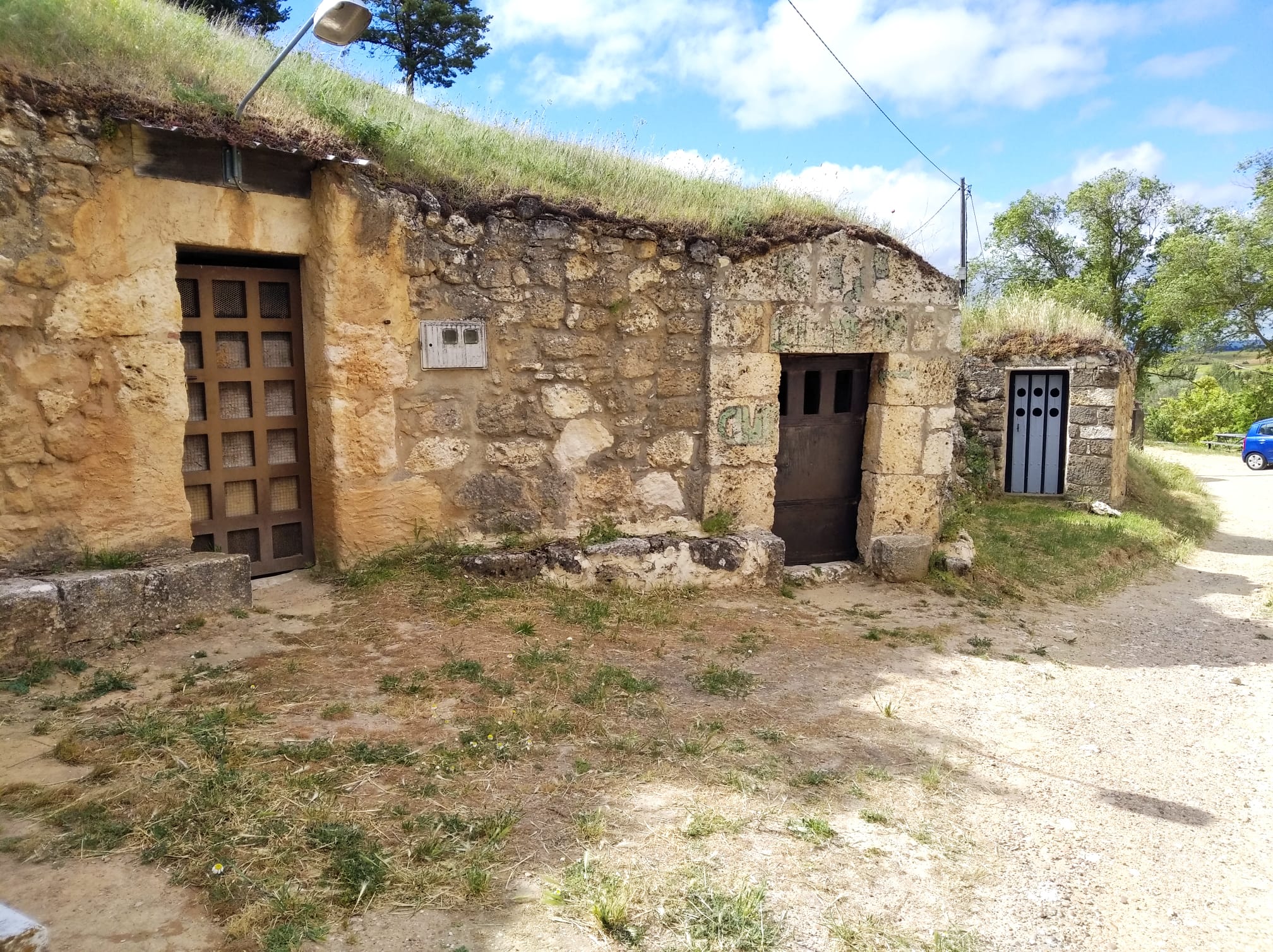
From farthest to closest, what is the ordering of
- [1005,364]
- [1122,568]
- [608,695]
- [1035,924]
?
[1005,364], [1122,568], [608,695], [1035,924]

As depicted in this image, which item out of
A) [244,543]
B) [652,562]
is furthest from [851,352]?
[244,543]

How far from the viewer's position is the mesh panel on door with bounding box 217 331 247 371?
470 cm

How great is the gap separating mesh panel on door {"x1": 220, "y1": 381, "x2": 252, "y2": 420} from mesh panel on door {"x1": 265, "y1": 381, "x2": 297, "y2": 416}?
10 centimetres

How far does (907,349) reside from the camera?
636 centimetres

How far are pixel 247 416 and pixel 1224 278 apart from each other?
23.2 m

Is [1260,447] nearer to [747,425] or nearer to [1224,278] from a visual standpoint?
[1224,278]

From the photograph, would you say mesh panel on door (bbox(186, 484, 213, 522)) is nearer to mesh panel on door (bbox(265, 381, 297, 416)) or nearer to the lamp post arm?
mesh panel on door (bbox(265, 381, 297, 416))

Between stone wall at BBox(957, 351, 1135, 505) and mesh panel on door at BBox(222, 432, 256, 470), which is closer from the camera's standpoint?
mesh panel on door at BBox(222, 432, 256, 470)

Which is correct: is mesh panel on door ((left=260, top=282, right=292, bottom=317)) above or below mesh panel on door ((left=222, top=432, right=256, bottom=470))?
above

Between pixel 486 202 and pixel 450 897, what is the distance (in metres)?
4.06

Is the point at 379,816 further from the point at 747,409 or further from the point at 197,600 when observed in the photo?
the point at 747,409

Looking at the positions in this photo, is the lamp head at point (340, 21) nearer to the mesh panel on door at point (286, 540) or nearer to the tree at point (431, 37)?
the mesh panel on door at point (286, 540)

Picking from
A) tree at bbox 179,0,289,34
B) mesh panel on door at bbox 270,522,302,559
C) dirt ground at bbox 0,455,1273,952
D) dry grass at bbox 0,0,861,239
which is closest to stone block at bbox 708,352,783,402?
dry grass at bbox 0,0,861,239

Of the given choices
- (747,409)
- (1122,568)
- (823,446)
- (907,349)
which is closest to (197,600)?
(747,409)
